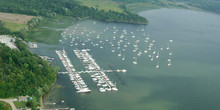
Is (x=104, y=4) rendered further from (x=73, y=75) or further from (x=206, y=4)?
(x=73, y=75)

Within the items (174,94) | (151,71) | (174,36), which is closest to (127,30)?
(174,36)

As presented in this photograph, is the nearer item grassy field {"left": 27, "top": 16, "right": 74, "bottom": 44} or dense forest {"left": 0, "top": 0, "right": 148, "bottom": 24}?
grassy field {"left": 27, "top": 16, "right": 74, "bottom": 44}

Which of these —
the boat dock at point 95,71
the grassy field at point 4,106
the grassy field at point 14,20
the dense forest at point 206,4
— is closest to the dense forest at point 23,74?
the grassy field at point 4,106

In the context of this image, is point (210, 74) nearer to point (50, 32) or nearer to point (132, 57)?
point (132, 57)

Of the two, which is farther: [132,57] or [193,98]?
[132,57]

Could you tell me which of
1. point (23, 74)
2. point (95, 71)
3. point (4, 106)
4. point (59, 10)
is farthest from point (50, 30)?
point (4, 106)

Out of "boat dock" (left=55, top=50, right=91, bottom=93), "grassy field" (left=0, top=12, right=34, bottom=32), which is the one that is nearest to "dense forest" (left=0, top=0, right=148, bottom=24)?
"grassy field" (left=0, top=12, right=34, bottom=32)

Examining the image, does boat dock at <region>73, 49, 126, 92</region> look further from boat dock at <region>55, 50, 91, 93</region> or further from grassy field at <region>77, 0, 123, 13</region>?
grassy field at <region>77, 0, 123, 13</region>
